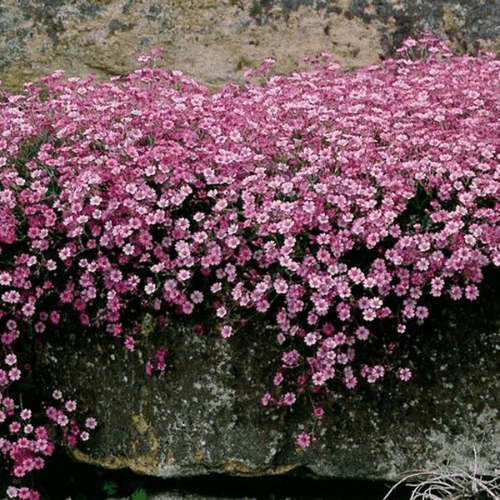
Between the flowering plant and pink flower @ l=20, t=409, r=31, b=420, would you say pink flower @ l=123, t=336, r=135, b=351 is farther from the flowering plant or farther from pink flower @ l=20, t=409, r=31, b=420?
pink flower @ l=20, t=409, r=31, b=420

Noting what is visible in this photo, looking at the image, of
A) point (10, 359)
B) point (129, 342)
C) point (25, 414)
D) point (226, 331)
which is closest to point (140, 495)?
point (25, 414)

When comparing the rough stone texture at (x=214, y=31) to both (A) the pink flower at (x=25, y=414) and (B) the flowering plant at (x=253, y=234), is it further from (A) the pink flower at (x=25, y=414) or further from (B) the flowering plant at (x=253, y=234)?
(A) the pink flower at (x=25, y=414)

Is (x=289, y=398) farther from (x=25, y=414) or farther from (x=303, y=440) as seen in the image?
(x=25, y=414)

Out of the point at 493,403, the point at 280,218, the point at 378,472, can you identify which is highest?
the point at 280,218

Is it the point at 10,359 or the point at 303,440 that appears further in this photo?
the point at 10,359

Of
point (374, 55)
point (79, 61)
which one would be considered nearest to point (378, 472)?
point (374, 55)

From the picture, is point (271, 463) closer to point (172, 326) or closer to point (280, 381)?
point (280, 381)
